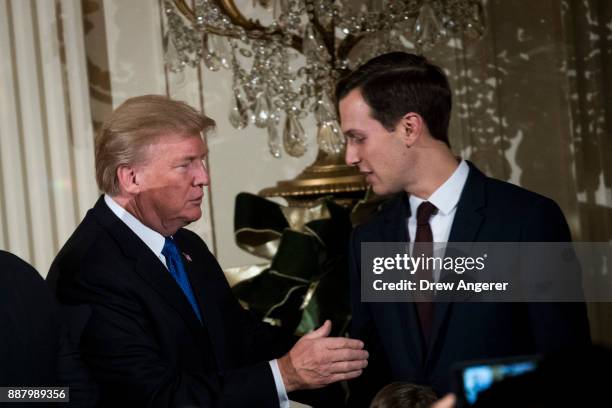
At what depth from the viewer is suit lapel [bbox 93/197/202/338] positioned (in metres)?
1.84

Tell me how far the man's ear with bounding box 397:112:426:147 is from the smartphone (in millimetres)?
1250

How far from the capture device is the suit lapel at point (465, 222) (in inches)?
74.4

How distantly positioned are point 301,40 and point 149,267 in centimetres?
116

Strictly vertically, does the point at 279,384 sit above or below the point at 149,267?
below

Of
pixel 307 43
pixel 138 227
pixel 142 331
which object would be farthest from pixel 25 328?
pixel 307 43

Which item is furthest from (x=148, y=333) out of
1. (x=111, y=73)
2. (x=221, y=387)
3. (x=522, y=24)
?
(x=522, y=24)

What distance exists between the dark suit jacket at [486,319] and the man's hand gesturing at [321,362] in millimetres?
150

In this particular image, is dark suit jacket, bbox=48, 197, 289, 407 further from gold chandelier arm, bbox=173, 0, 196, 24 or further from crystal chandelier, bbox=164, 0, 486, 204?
gold chandelier arm, bbox=173, 0, 196, 24

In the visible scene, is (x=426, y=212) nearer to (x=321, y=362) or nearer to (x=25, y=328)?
(x=321, y=362)

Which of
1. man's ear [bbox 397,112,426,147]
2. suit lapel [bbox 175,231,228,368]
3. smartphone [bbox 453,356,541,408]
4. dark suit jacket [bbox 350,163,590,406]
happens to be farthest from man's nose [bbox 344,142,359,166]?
smartphone [bbox 453,356,541,408]

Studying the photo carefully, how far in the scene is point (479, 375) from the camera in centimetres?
78

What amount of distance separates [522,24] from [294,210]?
3.71ft

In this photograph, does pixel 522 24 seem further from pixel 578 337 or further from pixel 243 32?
pixel 578 337

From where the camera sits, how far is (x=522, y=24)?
325cm
